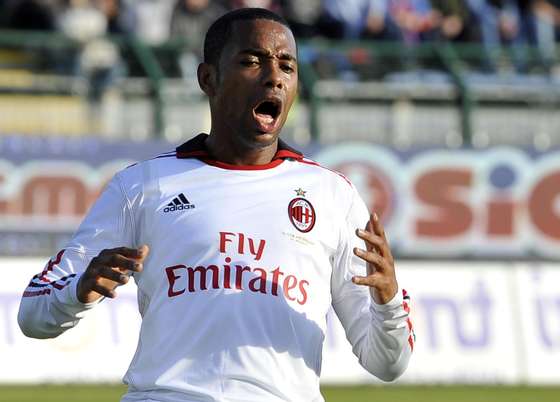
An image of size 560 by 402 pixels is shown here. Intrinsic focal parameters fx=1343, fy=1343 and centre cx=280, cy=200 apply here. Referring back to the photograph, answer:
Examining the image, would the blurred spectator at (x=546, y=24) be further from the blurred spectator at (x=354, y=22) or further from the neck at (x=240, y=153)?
the neck at (x=240, y=153)

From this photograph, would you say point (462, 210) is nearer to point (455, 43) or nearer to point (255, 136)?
point (455, 43)

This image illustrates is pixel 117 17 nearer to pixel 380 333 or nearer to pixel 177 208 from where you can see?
pixel 177 208

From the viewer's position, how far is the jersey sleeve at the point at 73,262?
4.60m

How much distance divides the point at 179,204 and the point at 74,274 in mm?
443

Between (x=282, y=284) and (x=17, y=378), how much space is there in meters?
10.5

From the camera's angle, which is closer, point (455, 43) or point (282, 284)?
point (282, 284)

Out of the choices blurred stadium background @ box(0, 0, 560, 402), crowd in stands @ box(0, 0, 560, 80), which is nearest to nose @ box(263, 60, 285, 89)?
blurred stadium background @ box(0, 0, 560, 402)

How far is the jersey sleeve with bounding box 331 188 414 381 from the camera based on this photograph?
461 cm

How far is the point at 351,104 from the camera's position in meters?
16.5

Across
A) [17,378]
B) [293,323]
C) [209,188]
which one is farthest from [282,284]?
[17,378]

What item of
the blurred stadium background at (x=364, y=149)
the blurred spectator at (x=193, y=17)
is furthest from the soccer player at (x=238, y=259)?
the blurred spectator at (x=193, y=17)

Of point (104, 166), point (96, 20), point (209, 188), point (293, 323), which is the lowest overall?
point (293, 323)

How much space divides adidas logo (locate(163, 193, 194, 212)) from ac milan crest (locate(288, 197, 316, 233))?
36cm

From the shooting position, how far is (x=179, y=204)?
4734mm
